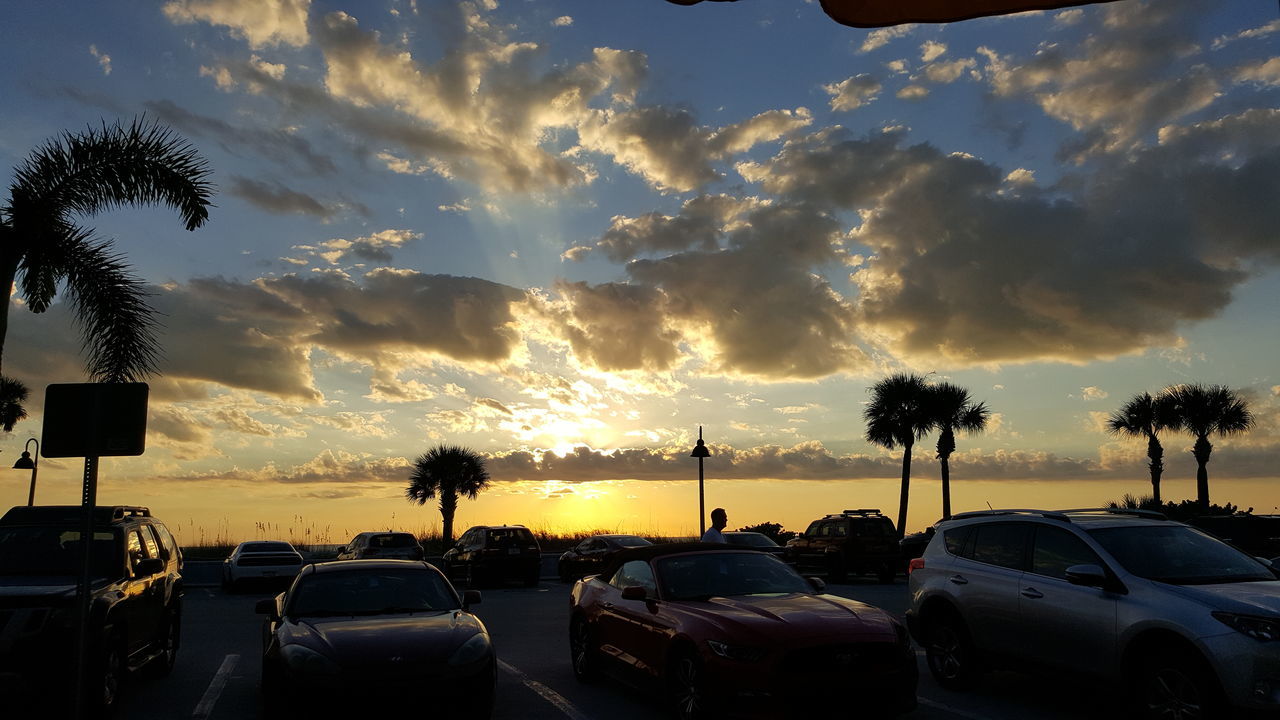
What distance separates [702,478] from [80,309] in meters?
22.9

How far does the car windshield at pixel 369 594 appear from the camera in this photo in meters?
8.93

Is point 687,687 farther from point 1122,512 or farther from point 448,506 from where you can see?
point 448,506

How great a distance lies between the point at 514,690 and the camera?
10.2 metres

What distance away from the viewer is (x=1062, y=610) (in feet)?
28.0

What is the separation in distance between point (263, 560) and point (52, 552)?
19.8 m

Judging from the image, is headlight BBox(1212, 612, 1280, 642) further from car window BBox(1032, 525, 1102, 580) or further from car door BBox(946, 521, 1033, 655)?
car door BBox(946, 521, 1033, 655)

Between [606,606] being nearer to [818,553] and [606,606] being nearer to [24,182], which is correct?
[24,182]

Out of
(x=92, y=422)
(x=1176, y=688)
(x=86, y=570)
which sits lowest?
(x=1176, y=688)

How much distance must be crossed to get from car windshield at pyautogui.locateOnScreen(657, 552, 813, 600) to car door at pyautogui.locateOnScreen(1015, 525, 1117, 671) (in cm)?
201

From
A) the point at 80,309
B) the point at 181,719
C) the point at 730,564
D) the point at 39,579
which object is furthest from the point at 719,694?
the point at 80,309

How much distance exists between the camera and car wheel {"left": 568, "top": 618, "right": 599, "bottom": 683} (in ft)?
34.3

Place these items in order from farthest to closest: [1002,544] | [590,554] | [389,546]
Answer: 1. [590,554]
2. [389,546]
3. [1002,544]

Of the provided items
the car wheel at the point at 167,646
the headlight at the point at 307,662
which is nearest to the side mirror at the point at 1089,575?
the headlight at the point at 307,662

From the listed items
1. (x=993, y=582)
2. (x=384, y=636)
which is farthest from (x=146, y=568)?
(x=993, y=582)
